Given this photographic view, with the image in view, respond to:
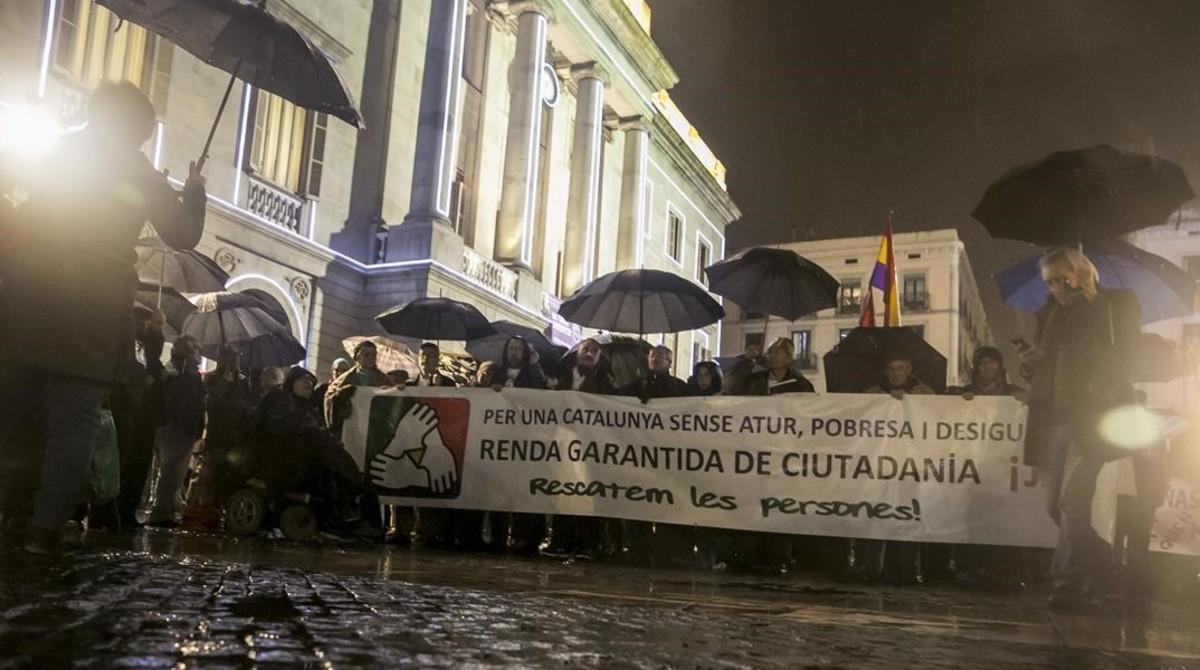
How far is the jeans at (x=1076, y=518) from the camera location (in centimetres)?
519

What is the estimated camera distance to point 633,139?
3469 centimetres

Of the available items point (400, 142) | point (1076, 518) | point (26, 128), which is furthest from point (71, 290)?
point (400, 142)

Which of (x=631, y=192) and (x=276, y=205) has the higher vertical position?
(x=631, y=192)

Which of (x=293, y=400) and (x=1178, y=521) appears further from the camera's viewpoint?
(x=293, y=400)

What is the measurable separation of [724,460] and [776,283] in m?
3.31

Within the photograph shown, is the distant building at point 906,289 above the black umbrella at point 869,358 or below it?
above

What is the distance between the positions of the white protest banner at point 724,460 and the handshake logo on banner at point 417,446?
12 mm

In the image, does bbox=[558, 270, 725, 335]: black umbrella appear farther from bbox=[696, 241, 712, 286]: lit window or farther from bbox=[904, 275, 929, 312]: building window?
bbox=[904, 275, 929, 312]: building window

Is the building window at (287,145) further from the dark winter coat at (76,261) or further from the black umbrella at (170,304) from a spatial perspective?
the dark winter coat at (76,261)

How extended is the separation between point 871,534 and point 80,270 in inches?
214

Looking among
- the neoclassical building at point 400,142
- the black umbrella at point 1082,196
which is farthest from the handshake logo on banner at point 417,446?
the neoclassical building at point 400,142

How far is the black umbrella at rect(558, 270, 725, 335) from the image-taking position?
10156 mm

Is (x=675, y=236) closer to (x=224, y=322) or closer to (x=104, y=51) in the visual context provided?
(x=104, y=51)

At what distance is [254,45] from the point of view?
20.3 feet
